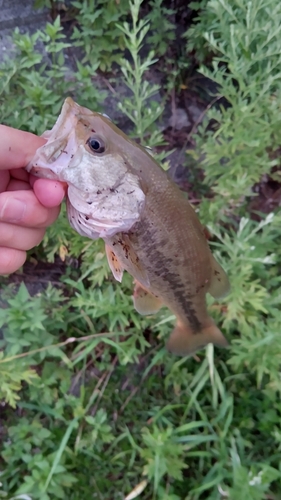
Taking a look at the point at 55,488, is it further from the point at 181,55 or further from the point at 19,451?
the point at 181,55

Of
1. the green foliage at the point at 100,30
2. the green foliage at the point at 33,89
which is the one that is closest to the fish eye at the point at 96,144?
the green foliage at the point at 33,89

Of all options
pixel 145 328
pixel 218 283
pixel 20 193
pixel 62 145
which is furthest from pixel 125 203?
pixel 145 328

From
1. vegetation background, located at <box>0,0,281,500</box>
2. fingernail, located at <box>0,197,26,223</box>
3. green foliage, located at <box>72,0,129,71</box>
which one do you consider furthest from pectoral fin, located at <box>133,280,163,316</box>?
green foliage, located at <box>72,0,129,71</box>

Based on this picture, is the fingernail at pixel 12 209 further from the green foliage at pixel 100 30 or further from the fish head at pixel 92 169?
the green foliage at pixel 100 30

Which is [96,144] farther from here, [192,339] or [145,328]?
[145,328]

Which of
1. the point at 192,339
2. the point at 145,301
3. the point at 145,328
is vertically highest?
the point at 145,301

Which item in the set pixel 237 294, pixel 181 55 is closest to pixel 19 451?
pixel 237 294

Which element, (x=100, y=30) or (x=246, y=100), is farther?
(x=100, y=30)
